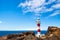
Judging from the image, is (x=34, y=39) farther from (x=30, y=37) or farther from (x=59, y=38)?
(x=59, y=38)

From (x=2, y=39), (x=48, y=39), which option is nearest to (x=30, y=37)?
(x=48, y=39)

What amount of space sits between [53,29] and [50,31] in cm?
49

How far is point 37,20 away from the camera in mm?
22391

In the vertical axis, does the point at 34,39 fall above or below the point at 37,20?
below

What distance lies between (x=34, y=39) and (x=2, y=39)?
6109 millimetres

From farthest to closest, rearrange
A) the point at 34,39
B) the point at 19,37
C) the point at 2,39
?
the point at 2,39
the point at 19,37
the point at 34,39

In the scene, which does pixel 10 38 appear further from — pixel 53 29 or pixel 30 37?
pixel 53 29

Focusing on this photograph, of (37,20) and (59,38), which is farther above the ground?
(37,20)

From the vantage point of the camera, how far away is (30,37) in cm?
2072

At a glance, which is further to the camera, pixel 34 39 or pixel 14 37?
pixel 14 37

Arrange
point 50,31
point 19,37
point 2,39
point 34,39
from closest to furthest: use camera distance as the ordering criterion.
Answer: point 34,39
point 19,37
point 2,39
point 50,31

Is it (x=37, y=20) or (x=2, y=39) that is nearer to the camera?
(x=37, y=20)

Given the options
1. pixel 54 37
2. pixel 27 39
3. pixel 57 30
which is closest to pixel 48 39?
pixel 54 37

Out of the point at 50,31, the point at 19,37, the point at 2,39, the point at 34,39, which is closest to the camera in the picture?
the point at 34,39
